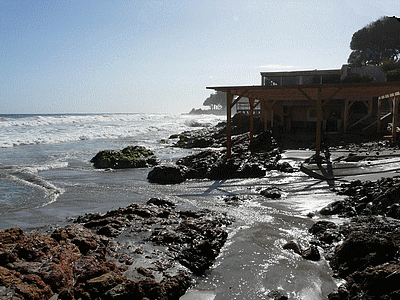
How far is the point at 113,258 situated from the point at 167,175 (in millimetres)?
6252

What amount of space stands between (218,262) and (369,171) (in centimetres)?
682

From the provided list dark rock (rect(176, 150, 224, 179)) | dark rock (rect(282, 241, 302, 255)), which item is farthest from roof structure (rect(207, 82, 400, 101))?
dark rock (rect(282, 241, 302, 255))

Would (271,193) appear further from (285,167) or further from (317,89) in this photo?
(317,89)

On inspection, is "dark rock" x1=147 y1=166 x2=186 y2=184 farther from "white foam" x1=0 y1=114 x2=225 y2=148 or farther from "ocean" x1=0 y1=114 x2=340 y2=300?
"white foam" x1=0 y1=114 x2=225 y2=148

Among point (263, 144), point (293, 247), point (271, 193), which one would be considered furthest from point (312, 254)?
point (263, 144)

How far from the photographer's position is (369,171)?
9.32 meters

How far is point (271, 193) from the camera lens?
7.84 m

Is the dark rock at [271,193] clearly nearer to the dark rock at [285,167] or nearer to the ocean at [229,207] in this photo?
the ocean at [229,207]

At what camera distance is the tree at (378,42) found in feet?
150

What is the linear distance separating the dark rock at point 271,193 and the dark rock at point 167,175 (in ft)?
11.1

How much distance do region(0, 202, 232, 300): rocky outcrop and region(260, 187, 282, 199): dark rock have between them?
79.9 inches

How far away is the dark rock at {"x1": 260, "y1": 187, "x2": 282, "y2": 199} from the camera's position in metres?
7.74

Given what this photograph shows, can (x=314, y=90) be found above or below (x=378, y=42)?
below

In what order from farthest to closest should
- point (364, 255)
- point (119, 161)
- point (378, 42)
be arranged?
point (378, 42), point (119, 161), point (364, 255)
